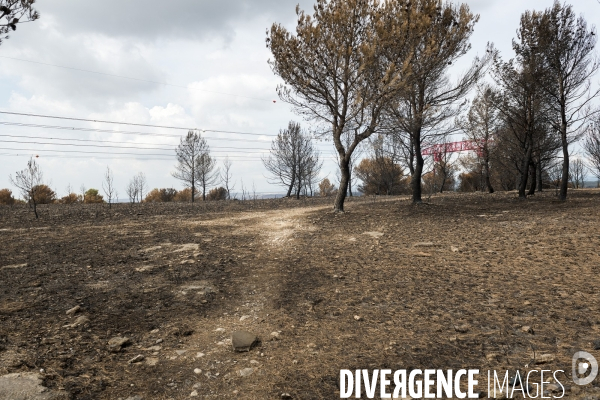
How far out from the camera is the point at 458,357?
3666 mm

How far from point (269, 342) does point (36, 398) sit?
2.30 m

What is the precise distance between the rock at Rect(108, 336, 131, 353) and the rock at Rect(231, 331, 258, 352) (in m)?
1.29

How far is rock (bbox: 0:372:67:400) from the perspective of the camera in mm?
3106

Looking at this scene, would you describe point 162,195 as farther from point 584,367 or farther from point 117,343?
point 584,367

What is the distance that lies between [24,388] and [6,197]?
39.0 metres

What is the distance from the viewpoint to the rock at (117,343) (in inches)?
161

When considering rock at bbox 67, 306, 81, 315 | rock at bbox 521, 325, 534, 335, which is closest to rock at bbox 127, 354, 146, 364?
rock at bbox 67, 306, 81, 315

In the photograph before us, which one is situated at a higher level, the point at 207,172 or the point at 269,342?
the point at 207,172

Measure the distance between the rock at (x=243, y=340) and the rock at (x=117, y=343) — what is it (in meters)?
1.29

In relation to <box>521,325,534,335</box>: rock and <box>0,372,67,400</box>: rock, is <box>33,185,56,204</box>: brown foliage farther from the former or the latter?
<box>521,325,534,335</box>: rock

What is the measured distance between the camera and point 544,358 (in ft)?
11.4

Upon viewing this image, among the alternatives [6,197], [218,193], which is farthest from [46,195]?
[218,193]

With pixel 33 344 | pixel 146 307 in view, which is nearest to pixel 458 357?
pixel 146 307

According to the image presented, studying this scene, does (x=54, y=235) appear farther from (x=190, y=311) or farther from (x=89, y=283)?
(x=190, y=311)
